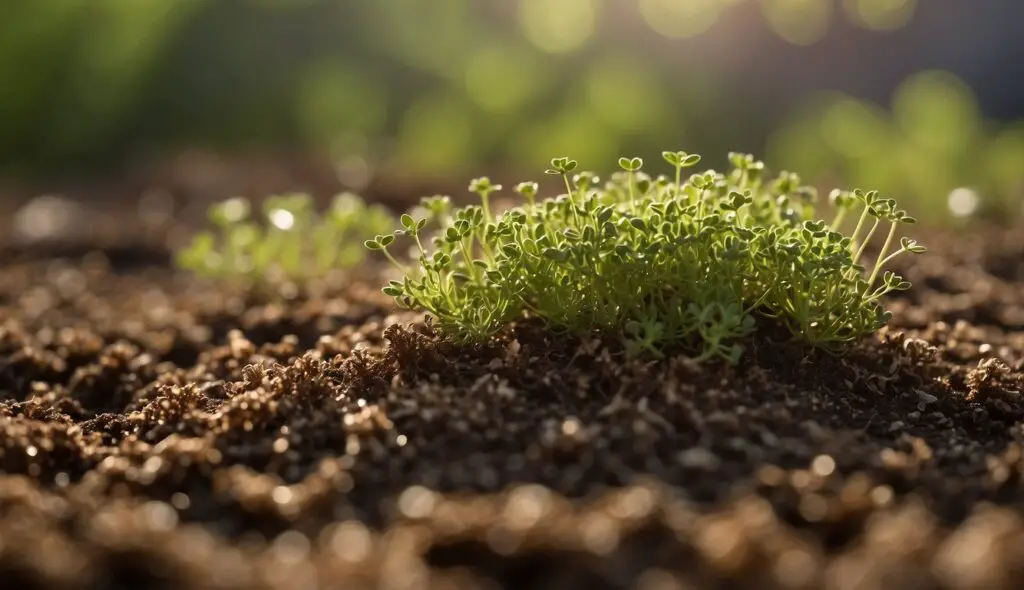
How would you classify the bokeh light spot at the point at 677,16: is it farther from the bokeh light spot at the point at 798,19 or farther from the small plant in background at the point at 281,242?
the small plant in background at the point at 281,242

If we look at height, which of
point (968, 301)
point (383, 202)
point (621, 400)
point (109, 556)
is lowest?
point (109, 556)

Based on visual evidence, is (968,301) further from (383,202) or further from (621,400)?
(383,202)

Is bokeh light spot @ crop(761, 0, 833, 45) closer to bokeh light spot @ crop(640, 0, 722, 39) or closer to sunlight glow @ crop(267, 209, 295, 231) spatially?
bokeh light spot @ crop(640, 0, 722, 39)

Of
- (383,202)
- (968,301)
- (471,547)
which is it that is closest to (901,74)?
(383,202)

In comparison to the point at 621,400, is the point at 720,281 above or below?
above

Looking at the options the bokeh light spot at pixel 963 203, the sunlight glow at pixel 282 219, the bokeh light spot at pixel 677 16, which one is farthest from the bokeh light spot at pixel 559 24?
the sunlight glow at pixel 282 219

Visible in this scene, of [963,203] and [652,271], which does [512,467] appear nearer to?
[652,271]

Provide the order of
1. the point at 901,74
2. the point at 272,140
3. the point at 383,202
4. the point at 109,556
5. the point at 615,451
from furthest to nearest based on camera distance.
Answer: the point at 901,74 → the point at 272,140 → the point at 383,202 → the point at 615,451 → the point at 109,556

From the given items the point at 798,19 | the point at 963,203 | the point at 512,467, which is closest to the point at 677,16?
the point at 798,19
